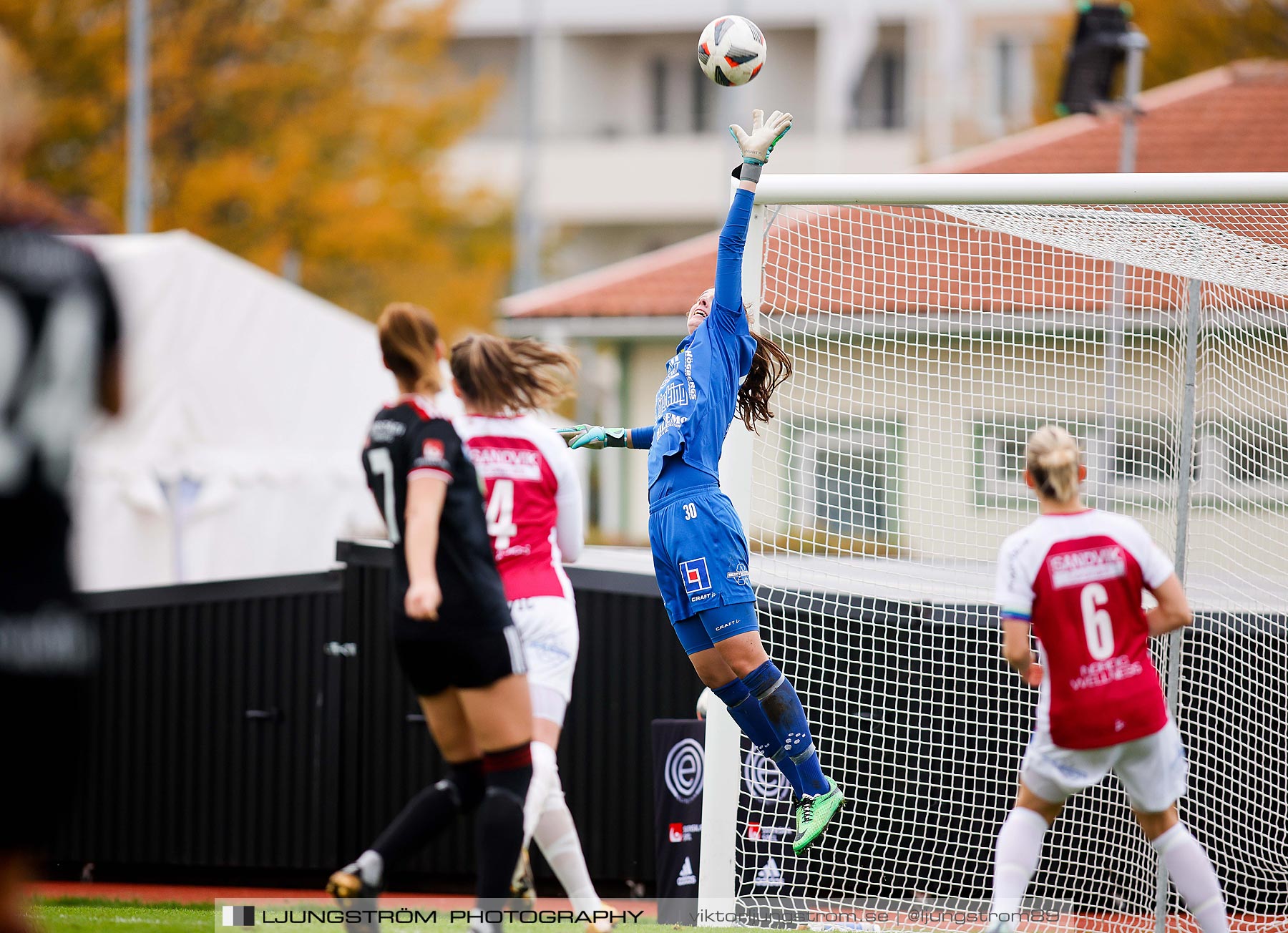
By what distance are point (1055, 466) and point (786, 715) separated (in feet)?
4.80

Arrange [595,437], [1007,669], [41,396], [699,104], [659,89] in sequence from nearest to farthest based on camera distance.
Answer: [41,396] < [595,437] < [1007,669] < [699,104] < [659,89]

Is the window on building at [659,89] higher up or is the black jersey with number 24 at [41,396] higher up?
the window on building at [659,89]

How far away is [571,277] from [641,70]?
20.6 ft

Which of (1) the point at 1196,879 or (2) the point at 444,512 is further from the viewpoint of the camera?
(1) the point at 1196,879

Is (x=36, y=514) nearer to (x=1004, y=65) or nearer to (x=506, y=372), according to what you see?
(x=506, y=372)

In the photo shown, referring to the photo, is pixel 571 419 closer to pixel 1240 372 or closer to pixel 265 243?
pixel 265 243

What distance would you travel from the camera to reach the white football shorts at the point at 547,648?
497 centimetres

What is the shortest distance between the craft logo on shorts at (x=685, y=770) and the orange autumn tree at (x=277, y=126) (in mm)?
18640

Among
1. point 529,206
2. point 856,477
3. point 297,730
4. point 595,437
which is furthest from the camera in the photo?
point 529,206

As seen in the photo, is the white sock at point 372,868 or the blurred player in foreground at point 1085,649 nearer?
the white sock at point 372,868

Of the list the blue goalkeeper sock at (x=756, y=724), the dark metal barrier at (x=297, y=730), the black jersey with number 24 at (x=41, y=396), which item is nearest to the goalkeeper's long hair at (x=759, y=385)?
the blue goalkeeper sock at (x=756, y=724)

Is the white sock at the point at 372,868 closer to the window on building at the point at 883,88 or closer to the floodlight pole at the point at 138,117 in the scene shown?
the floodlight pole at the point at 138,117

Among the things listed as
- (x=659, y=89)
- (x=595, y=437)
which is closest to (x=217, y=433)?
(x=595, y=437)

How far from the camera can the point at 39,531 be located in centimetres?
260
